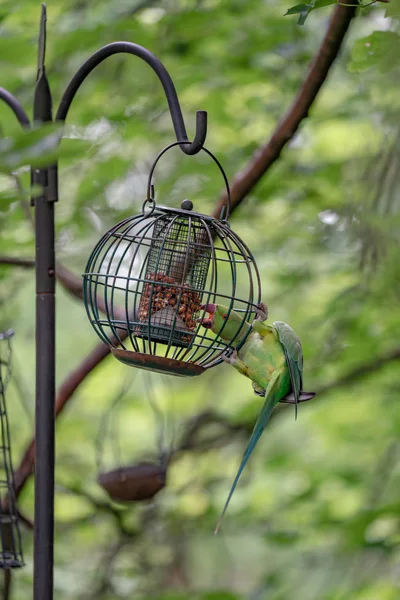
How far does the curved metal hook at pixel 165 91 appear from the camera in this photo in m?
1.70

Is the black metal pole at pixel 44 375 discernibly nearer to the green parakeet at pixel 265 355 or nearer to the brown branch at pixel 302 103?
the green parakeet at pixel 265 355

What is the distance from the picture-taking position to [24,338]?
6.49 m

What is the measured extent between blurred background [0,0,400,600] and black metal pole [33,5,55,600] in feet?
1.49

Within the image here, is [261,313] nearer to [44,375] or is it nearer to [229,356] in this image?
[229,356]

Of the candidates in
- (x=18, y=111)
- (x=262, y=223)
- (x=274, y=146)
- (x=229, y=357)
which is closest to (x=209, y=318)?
(x=229, y=357)

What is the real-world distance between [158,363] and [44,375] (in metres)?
0.38

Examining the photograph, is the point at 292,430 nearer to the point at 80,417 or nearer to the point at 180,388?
the point at 180,388

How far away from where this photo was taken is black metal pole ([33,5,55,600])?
1903mm

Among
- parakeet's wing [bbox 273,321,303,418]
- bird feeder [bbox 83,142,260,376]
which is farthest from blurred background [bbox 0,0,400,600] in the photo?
parakeet's wing [bbox 273,321,303,418]

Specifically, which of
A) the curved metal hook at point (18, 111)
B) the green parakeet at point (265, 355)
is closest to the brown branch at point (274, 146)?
the curved metal hook at point (18, 111)

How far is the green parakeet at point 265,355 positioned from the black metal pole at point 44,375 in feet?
1.39

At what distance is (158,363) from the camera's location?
1.70 m

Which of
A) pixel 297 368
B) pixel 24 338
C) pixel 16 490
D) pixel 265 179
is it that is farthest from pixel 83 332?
pixel 297 368

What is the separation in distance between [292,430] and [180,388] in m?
1.57
